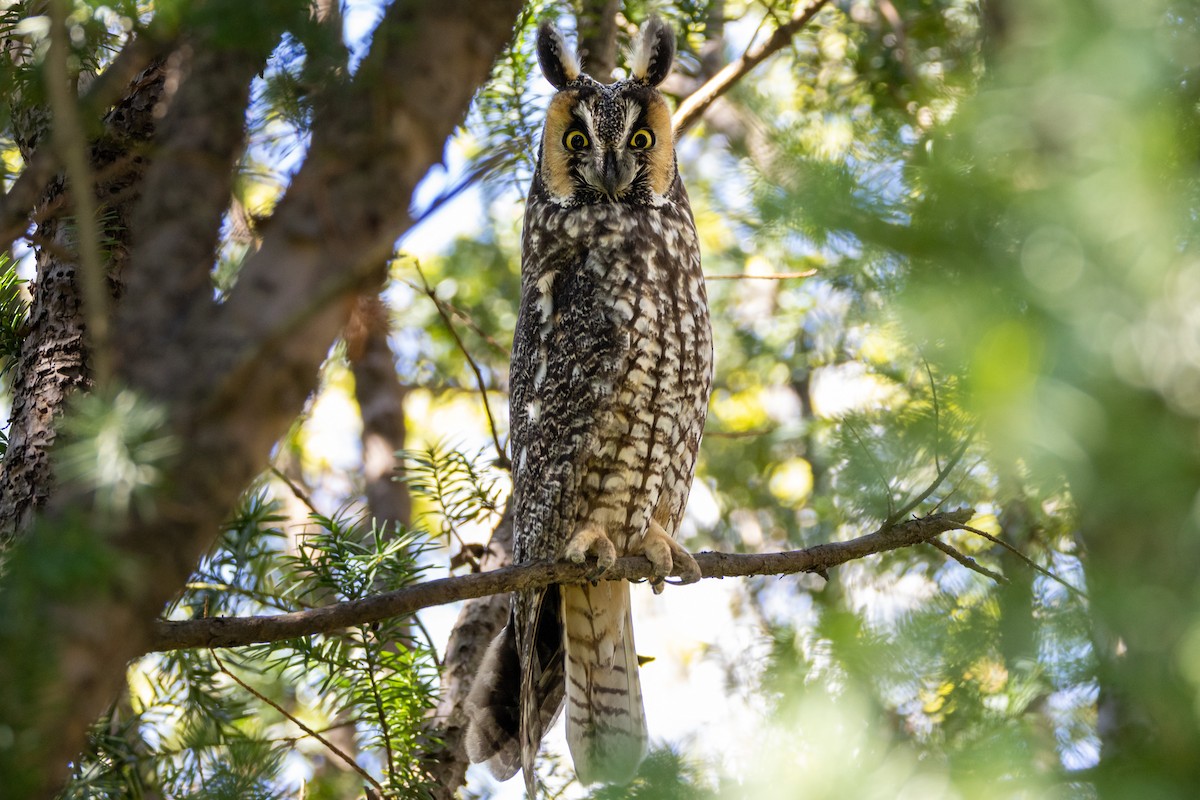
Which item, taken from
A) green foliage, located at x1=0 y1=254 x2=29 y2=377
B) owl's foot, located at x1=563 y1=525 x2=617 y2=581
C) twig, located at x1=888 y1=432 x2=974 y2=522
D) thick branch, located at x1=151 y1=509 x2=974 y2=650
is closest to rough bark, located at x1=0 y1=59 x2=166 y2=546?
green foliage, located at x1=0 y1=254 x2=29 y2=377

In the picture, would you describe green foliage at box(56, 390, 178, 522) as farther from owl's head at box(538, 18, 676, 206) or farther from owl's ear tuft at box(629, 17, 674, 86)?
owl's ear tuft at box(629, 17, 674, 86)

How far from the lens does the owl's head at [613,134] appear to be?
2.69m

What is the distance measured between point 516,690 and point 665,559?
0.56 meters

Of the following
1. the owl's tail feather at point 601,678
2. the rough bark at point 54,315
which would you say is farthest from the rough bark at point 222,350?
the owl's tail feather at point 601,678

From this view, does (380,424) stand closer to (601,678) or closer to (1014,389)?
(601,678)

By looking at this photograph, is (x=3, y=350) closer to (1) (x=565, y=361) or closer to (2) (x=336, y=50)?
(1) (x=565, y=361)

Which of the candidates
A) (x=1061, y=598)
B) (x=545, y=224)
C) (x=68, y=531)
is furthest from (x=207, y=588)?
(x=1061, y=598)

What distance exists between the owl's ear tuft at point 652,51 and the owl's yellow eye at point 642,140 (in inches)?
8.4

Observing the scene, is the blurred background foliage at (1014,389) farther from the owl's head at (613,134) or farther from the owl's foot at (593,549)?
the owl's head at (613,134)

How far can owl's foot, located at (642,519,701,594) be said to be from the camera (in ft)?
7.93

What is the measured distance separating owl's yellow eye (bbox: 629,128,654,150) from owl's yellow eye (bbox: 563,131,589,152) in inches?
5.0

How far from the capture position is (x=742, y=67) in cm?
330

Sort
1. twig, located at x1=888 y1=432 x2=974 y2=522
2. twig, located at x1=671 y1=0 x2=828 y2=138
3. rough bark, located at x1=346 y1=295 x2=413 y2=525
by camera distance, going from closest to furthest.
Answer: twig, located at x1=888 y1=432 x2=974 y2=522
twig, located at x1=671 y1=0 x2=828 y2=138
rough bark, located at x1=346 y1=295 x2=413 y2=525

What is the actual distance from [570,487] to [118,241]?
1.19m
